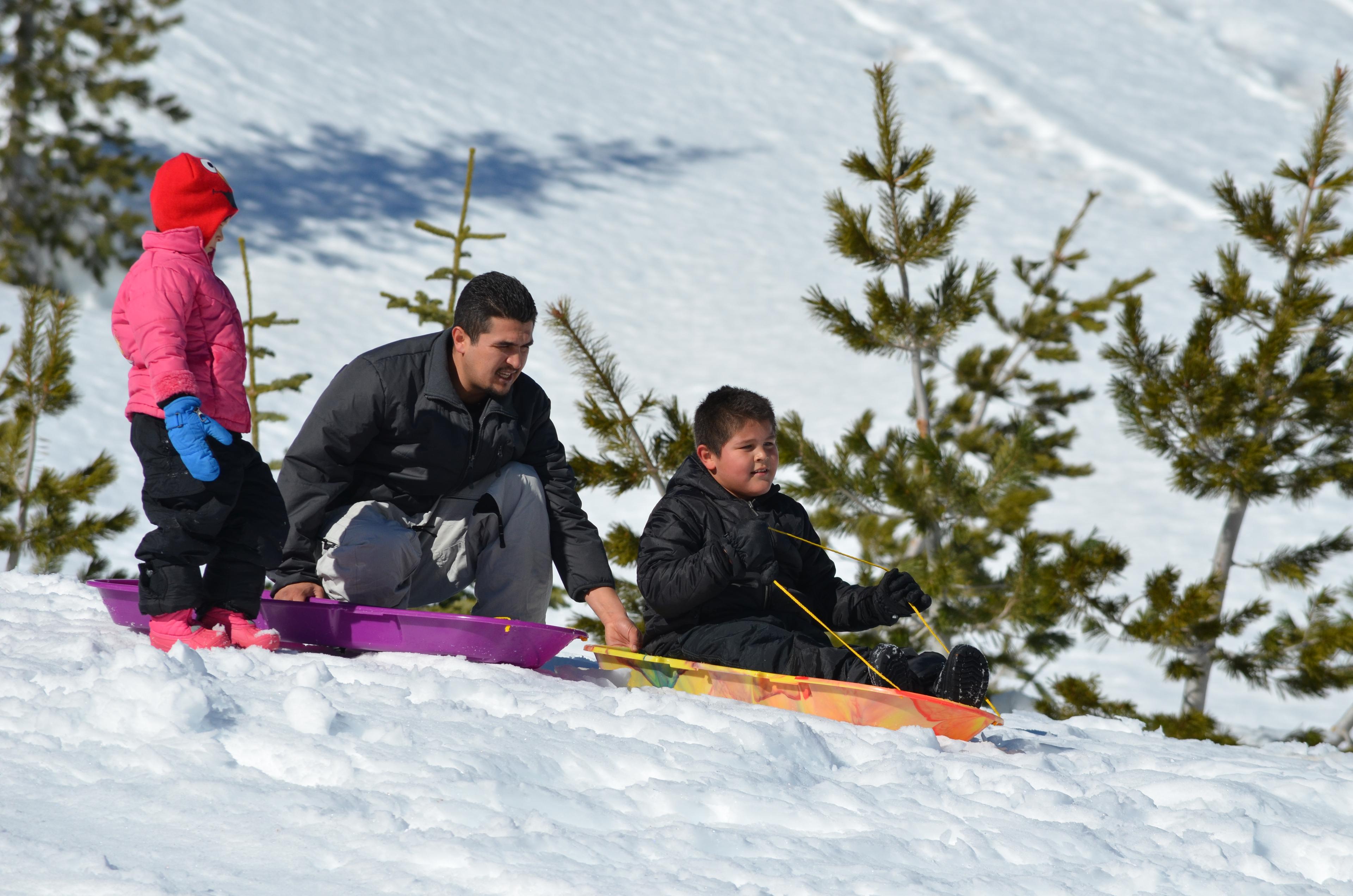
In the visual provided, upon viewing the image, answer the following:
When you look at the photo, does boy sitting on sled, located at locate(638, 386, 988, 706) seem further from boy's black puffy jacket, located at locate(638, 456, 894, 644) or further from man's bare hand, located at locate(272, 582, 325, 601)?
man's bare hand, located at locate(272, 582, 325, 601)

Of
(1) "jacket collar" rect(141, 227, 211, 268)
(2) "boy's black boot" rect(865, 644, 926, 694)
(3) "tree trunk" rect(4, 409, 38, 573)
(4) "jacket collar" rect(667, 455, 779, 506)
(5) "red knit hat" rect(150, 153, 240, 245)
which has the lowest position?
(3) "tree trunk" rect(4, 409, 38, 573)

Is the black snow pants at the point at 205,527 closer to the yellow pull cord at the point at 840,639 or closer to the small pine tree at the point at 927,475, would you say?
the yellow pull cord at the point at 840,639

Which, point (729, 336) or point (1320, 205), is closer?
point (1320, 205)

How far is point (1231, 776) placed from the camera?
10.5ft

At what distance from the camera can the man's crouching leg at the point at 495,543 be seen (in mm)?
3926

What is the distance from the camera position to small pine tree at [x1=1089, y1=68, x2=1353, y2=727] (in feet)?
19.2

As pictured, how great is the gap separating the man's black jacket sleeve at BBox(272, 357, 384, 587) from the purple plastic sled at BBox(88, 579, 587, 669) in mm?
150

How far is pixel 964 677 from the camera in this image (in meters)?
3.17

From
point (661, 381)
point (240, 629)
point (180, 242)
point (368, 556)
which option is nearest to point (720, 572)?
point (368, 556)

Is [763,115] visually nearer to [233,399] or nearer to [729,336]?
[729,336]

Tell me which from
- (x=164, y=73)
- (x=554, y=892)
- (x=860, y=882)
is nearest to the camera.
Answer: (x=554, y=892)

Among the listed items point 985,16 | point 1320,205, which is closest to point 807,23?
point 985,16

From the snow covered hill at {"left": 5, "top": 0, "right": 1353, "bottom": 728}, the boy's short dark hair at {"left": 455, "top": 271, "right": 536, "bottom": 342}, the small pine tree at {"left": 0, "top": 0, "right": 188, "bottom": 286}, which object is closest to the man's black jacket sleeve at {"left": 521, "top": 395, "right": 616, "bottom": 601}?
the boy's short dark hair at {"left": 455, "top": 271, "right": 536, "bottom": 342}

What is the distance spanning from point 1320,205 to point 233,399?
5.38 metres
